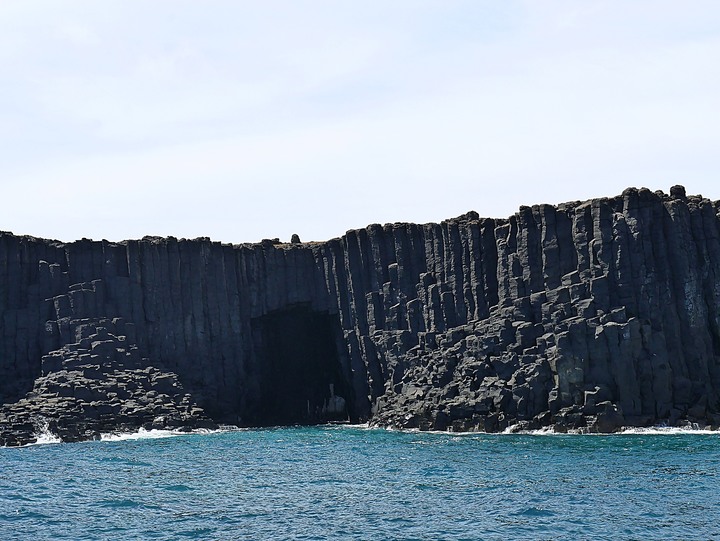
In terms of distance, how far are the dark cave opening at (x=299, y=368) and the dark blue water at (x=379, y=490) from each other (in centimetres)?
2532

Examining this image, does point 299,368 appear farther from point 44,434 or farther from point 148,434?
point 44,434

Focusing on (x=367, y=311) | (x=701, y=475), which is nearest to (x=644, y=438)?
(x=701, y=475)

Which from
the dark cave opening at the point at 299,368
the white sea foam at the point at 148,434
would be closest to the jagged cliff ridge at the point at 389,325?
the dark cave opening at the point at 299,368

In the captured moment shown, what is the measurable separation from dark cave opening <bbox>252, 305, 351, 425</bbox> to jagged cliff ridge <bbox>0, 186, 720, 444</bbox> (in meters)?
0.14

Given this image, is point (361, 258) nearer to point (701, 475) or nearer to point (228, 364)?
point (228, 364)

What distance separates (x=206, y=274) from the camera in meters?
102

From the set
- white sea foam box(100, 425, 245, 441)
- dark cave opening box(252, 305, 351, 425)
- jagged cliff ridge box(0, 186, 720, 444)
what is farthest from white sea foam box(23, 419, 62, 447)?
dark cave opening box(252, 305, 351, 425)

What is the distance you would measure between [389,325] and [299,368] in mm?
11197

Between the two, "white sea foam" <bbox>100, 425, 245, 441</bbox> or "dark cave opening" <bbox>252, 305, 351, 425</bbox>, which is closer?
"white sea foam" <bbox>100, 425, 245, 441</bbox>

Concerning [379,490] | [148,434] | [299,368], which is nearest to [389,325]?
[299,368]

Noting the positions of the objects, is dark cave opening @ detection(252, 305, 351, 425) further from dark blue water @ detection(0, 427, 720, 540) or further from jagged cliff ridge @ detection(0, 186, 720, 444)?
dark blue water @ detection(0, 427, 720, 540)

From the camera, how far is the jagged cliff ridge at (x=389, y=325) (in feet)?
258

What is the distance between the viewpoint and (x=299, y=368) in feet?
333

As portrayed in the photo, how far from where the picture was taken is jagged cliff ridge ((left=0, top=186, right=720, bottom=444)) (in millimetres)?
78625
